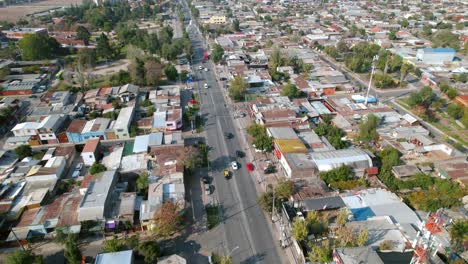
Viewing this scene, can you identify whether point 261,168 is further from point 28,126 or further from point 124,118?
point 28,126

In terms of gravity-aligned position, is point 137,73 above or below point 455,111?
above

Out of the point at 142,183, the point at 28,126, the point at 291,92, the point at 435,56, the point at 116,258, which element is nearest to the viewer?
the point at 116,258

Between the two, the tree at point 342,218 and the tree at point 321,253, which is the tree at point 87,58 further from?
the tree at point 321,253

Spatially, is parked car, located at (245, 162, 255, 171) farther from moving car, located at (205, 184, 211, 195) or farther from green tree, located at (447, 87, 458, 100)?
green tree, located at (447, 87, 458, 100)

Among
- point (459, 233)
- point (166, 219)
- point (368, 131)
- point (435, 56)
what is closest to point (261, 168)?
point (166, 219)

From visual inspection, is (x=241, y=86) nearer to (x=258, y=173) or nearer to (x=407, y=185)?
(x=258, y=173)

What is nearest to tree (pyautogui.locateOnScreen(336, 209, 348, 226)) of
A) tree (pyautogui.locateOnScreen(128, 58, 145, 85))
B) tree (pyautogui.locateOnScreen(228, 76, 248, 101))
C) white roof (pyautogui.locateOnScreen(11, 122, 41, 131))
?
tree (pyautogui.locateOnScreen(228, 76, 248, 101))

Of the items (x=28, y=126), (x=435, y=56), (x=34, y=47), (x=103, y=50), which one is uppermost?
(x=34, y=47)
